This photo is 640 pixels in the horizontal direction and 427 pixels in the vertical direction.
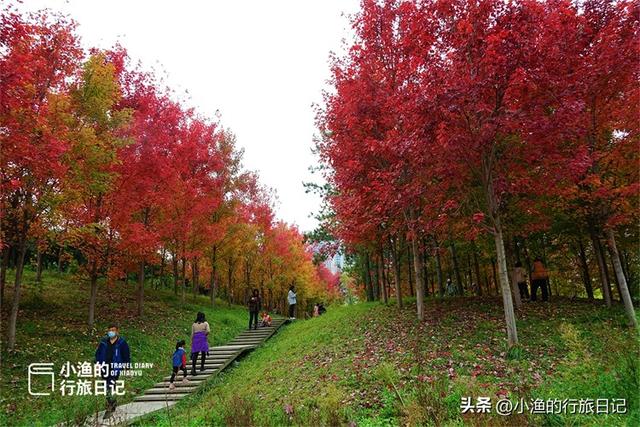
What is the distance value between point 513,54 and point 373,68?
5.43 m

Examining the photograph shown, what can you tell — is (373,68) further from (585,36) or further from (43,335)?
(43,335)

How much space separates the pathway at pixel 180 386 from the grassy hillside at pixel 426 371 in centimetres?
48

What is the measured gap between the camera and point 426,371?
798 cm

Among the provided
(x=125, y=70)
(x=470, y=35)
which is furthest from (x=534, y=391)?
(x=125, y=70)

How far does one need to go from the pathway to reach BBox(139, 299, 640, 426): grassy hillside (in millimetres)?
479

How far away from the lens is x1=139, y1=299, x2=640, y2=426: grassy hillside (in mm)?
5305

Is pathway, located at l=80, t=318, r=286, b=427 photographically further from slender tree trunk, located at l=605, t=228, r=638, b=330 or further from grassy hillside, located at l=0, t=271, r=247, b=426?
slender tree trunk, located at l=605, t=228, r=638, b=330

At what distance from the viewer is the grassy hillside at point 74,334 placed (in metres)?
8.59

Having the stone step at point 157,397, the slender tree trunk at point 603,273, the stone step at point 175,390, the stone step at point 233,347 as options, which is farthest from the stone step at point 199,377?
the slender tree trunk at point 603,273

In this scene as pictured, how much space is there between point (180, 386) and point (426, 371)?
7427mm

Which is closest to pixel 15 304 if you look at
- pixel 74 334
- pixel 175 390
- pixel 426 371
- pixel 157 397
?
pixel 74 334

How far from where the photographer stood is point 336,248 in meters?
18.1

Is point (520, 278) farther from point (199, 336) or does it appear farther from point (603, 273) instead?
point (199, 336)

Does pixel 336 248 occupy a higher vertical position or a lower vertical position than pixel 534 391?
higher
